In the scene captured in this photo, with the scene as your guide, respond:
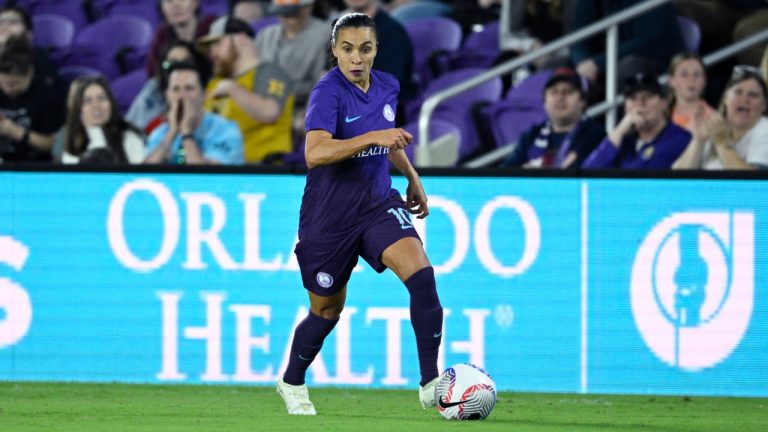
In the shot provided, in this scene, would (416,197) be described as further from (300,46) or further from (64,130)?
(64,130)

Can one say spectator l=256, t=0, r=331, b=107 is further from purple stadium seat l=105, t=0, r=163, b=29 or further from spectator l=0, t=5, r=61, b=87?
purple stadium seat l=105, t=0, r=163, b=29

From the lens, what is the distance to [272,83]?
1229 cm

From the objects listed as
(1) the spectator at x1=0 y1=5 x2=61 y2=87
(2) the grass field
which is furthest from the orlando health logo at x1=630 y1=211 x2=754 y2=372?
(1) the spectator at x1=0 y1=5 x2=61 y2=87

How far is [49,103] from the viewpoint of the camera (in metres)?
13.1

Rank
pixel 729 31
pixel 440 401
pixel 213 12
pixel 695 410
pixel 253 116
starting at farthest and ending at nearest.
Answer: pixel 213 12 < pixel 729 31 < pixel 253 116 < pixel 695 410 < pixel 440 401

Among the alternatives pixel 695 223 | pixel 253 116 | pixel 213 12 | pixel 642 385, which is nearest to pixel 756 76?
pixel 695 223

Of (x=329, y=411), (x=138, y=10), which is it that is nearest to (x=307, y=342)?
(x=329, y=411)

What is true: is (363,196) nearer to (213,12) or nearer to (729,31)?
(729,31)

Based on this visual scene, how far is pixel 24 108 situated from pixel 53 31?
332cm

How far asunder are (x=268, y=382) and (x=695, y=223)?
2.88 m

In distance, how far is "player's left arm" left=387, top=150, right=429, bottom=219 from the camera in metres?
7.97

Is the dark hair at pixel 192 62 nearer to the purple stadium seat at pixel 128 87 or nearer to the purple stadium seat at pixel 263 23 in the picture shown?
the purple stadium seat at pixel 128 87

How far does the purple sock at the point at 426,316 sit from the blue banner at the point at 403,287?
2.38m

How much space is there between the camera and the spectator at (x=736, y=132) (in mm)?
10625
